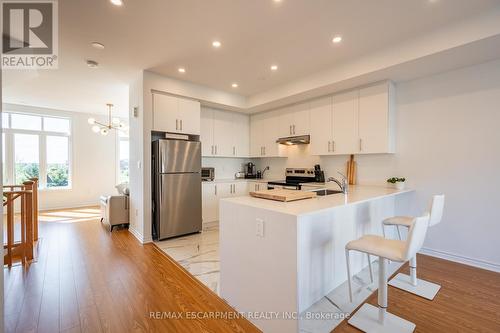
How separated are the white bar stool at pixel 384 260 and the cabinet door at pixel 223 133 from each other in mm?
3624

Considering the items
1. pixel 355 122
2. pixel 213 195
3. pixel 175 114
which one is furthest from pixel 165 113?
pixel 355 122

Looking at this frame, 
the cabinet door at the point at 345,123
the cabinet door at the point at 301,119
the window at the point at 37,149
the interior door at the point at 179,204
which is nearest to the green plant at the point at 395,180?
the cabinet door at the point at 345,123

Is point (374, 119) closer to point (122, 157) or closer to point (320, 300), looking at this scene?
point (320, 300)

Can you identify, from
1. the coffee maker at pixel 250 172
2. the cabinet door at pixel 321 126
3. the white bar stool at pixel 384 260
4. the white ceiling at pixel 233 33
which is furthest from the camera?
the coffee maker at pixel 250 172

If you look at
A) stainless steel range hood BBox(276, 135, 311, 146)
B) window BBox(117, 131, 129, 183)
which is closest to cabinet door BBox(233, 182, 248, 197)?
stainless steel range hood BBox(276, 135, 311, 146)

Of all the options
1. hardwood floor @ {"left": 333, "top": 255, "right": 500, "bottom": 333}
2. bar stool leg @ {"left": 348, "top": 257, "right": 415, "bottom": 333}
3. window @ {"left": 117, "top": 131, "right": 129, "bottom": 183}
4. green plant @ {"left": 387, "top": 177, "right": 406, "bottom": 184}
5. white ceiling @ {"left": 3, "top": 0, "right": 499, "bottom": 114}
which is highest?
white ceiling @ {"left": 3, "top": 0, "right": 499, "bottom": 114}

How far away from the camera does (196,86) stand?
4.27 metres

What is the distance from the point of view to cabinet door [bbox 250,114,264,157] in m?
5.28

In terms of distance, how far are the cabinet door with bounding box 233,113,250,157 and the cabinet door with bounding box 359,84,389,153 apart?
2.64 meters

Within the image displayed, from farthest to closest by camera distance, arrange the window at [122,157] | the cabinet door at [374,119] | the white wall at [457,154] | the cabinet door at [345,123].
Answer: the window at [122,157], the cabinet door at [345,123], the cabinet door at [374,119], the white wall at [457,154]

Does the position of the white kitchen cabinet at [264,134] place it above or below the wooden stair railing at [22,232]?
above

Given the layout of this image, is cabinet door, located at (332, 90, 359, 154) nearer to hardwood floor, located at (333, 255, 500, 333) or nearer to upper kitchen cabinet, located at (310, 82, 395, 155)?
upper kitchen cabinet, located at (310, 82, 395, 155)

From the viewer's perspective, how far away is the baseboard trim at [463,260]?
2.76 m

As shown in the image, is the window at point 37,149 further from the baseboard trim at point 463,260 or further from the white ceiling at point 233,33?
the baseboard trim at point 463,260
